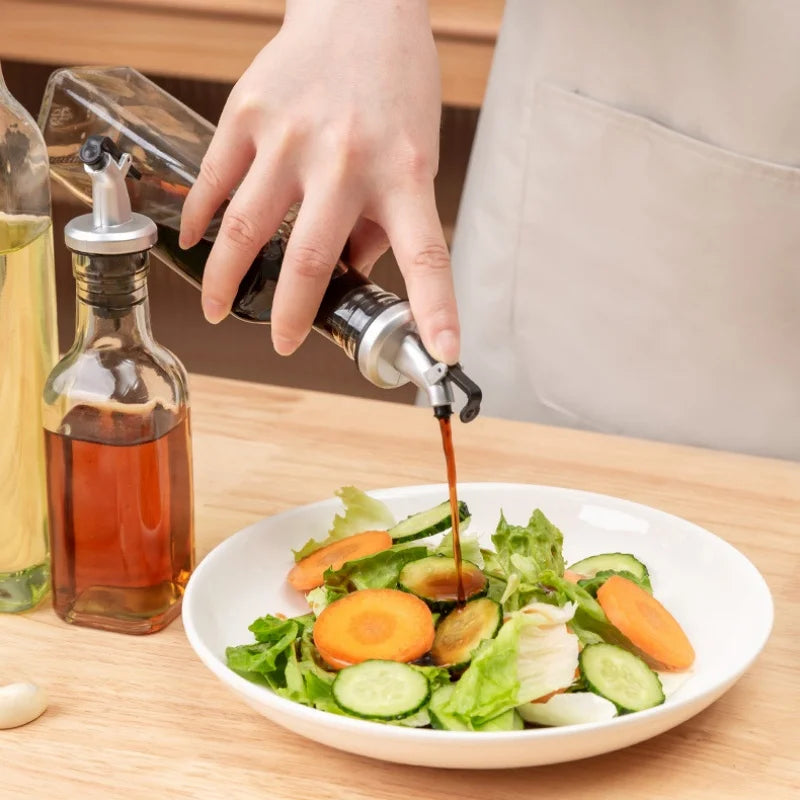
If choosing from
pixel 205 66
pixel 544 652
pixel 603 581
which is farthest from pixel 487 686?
pixel 205 66

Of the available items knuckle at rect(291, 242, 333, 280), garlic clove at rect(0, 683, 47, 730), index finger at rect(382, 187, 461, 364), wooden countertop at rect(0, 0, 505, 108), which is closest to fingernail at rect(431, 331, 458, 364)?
index finger at rect(382, 187, 461, 364)

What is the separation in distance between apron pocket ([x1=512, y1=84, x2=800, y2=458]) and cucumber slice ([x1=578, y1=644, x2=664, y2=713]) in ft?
2.21

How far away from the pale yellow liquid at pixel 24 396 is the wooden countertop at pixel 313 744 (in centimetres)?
4

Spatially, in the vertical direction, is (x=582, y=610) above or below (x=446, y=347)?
below

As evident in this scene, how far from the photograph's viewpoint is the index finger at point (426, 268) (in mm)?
843

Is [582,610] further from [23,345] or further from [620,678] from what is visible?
[23,345]

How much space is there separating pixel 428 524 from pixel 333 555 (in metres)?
0.07

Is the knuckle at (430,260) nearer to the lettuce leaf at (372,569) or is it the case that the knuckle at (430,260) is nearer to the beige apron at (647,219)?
the lettuce leaf at (372,569)

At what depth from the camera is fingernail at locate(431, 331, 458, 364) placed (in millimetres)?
832

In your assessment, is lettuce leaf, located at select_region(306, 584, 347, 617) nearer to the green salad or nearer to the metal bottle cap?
the green salad

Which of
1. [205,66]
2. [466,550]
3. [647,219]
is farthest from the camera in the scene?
[205,66]

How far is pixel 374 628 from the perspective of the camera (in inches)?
33.0

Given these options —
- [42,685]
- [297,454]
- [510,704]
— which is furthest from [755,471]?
[42,685]

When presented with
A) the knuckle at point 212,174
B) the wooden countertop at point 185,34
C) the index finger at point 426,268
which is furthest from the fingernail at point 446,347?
the wooden countertop at point 185,34
